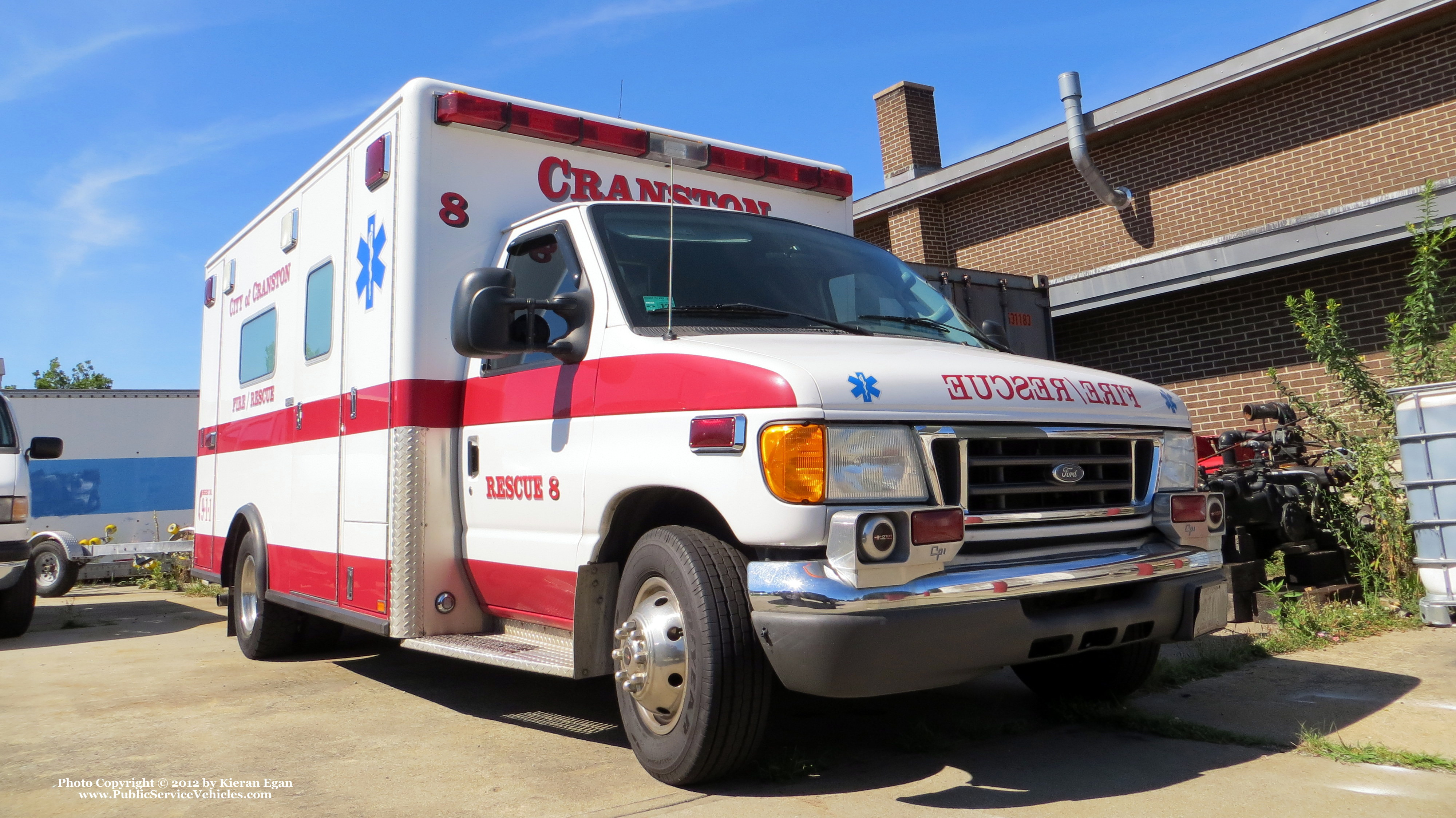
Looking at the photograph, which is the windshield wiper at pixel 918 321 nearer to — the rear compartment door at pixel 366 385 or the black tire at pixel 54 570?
the rear compartment door at pixel 366 385

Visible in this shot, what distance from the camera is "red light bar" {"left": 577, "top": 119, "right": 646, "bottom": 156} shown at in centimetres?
550

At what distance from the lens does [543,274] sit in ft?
15.7

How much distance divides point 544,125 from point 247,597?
13.0 ft

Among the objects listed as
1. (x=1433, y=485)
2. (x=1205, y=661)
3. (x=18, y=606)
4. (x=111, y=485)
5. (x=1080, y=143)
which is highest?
(x=1080, y=143)

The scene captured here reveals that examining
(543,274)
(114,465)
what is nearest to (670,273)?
(543,274)

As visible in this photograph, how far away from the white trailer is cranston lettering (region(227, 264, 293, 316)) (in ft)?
30.3

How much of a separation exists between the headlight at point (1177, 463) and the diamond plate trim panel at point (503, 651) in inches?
91.9

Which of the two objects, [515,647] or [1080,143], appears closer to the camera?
[515,647]

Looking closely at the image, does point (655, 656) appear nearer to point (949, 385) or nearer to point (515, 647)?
point (515, 647)

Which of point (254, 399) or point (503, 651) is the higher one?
point (254, 399)

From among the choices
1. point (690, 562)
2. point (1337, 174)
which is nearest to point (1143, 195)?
point (1337, 174)

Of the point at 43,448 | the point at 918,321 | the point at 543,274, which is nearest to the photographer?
the point at 918,321

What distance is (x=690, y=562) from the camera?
348 centimetres

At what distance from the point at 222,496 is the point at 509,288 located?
450 cm
